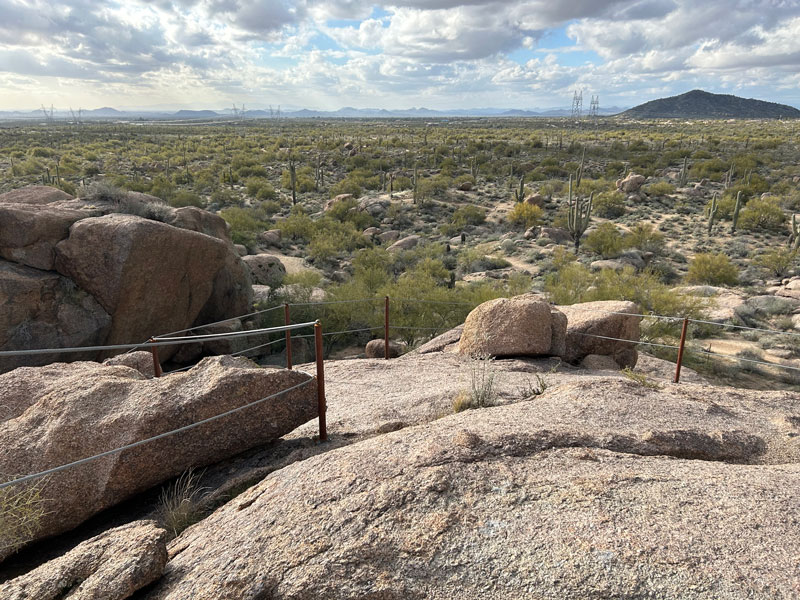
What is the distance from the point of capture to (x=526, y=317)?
9227 mm

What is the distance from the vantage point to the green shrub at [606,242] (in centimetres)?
2455

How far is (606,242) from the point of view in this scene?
2508 cm

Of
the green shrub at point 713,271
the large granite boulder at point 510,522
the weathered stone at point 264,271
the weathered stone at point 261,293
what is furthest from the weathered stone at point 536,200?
the large granite boulder at point 510,522

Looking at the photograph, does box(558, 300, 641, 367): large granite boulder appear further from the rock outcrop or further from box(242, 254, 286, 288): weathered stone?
box(242, 254, 286, 288): weathered stone

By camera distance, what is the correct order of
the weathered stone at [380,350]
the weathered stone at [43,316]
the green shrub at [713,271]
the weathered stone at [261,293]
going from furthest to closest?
the green shrub at [713,271]
the weathered stone at [261,293]
the weathered stone at [380,350]
the weathered stone at [43,316]

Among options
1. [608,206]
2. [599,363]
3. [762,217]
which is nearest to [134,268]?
[599,363]

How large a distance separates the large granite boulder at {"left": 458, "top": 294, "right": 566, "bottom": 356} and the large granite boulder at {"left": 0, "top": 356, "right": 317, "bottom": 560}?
179 inches

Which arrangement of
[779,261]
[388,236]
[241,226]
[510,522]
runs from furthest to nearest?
[388,236], [241,226], [779,261], [510,522]

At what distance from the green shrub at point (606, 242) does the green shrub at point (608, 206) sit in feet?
24.3

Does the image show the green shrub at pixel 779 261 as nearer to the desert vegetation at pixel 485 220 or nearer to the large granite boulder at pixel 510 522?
the desert vegetation at pixel 485 220

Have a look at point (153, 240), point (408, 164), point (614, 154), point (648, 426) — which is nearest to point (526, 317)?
point (648, 426)

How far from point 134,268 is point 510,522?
971cm

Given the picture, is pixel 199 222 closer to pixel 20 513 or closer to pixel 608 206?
pixel 20 513

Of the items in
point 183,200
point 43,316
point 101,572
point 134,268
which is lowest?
point 183,200
